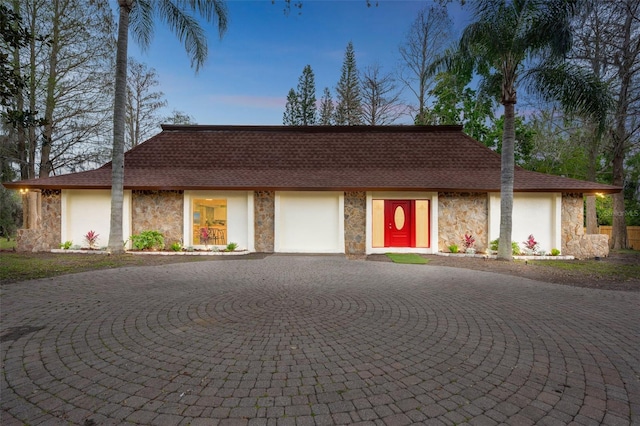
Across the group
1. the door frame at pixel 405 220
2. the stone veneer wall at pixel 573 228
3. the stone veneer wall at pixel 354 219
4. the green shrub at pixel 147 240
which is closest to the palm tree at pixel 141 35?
the green shrub at pixel 147 240

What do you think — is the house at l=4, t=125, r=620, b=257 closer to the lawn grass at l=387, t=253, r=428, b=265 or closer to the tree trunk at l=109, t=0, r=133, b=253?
the lawn grass at l=387, t=253, r=428, b=265

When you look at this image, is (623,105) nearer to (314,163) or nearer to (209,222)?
(314,163)

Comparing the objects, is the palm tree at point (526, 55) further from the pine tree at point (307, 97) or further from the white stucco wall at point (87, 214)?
the pine tree at point (307, 97)

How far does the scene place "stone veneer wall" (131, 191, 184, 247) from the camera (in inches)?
477

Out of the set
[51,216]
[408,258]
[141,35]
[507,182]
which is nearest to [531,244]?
[507,182]

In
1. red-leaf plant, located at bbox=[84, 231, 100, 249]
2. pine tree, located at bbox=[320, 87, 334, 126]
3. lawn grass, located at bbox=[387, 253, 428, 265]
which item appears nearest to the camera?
lawn grass, located at bbox=[387, 253, 428, 265]

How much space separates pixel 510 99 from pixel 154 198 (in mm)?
14249

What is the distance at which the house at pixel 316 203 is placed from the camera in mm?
11586

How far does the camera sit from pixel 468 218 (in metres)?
12.0

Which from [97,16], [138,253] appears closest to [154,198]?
[138,253]

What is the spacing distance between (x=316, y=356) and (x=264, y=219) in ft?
30.8

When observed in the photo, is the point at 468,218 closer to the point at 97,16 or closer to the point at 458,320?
the point at 458,320

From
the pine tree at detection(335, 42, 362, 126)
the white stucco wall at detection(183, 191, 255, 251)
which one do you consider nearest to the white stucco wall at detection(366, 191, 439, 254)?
the white stucco wall at detection(183, 191, 255, 251)

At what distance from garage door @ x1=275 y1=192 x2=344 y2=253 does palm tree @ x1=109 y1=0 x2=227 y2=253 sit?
234 inches
